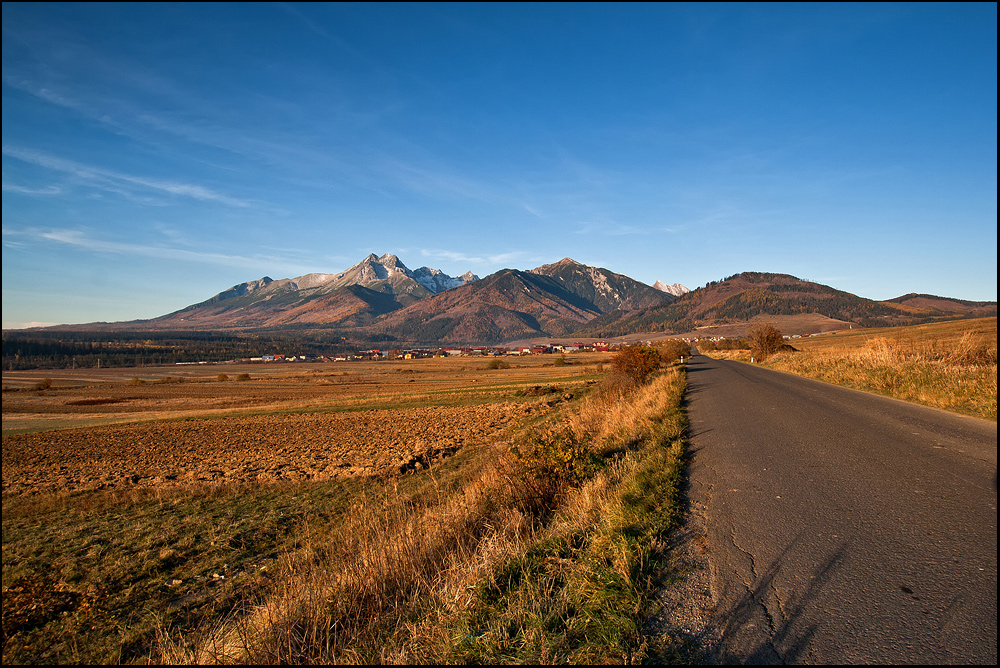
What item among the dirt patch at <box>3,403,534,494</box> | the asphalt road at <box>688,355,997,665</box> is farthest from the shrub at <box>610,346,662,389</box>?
the asphalt road at <box>688,355,997,665</box>

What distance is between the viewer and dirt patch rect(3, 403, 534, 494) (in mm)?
18797

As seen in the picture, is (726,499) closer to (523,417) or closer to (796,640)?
(796,640)

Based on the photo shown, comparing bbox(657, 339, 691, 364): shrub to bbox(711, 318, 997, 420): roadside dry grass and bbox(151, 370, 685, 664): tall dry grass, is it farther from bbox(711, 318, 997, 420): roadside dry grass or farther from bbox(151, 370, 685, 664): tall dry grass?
bbox(151, 370, 685, 664): tall dry grass

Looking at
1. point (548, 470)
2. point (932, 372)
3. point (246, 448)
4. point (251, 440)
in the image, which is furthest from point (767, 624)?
point (251, 440)

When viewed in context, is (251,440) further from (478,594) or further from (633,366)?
(478,594)

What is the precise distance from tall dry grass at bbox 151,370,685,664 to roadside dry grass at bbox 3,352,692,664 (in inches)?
0.9

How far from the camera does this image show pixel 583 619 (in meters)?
3.79

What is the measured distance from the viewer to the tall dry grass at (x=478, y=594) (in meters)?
3.65

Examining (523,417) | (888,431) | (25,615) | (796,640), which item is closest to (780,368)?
(523,417)

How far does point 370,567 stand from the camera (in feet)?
17.7

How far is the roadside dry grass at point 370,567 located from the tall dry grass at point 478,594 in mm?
22

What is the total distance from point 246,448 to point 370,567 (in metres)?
23.0

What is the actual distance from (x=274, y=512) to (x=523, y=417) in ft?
56.9

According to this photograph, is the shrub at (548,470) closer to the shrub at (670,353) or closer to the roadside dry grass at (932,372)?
the roadside dry grass at (932,372)
